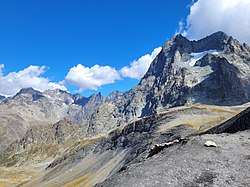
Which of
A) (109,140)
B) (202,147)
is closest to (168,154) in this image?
(202,147)

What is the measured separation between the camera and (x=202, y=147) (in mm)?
31078

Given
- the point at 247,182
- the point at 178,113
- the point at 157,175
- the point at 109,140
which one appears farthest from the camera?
the point at 109,140

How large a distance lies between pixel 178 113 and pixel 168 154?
10616 cm

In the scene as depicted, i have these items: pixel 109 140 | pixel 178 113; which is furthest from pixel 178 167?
pixel 109 140

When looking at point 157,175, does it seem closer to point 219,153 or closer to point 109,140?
point 219,153

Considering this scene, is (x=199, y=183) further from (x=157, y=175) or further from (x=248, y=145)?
(x=248, y=145)

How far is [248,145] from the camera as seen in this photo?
103ft

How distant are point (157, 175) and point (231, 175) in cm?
542

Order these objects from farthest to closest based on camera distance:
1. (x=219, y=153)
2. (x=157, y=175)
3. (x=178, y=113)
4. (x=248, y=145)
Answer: (x=178, y=113) < (x=248, y=145) < (x=219, y=153) < (x=157, y=175)

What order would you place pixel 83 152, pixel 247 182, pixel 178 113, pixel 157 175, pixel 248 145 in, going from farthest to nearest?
pixel 83 152 < pixel 178 113 < pixel 248 145 < pixel 157 175 < pixel 247 182

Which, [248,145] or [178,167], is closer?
[178,167]

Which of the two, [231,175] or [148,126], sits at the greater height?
[148,126]

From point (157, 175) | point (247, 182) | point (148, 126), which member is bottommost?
point (247, 182)

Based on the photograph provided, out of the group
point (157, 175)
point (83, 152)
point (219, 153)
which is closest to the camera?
Result: point (157, 175)
